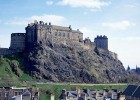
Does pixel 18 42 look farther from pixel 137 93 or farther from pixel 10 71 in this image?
pixel 137 93

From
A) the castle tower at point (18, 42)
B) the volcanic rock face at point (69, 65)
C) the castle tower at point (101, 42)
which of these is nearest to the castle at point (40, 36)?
the castle tower at point (18, 42)

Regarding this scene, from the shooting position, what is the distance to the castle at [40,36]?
11731 cm

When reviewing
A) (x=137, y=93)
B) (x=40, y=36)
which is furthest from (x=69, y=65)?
(x=137, y=93)

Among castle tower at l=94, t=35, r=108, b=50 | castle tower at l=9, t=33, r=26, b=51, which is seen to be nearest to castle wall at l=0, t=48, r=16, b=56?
castle tower at l=9, t=33, r=26, b=51

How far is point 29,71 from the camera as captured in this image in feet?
346

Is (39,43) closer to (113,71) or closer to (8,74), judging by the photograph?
(8,74)

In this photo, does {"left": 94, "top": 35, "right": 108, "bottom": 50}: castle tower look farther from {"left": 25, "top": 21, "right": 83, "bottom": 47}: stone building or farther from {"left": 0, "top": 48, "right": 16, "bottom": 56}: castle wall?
{"left": 0, "top": 48, "right": 16, "bottom": 56}: castle wall

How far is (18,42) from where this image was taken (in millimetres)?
121688

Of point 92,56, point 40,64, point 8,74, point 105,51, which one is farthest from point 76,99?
point 105,51

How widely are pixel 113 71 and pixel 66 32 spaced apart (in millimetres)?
22434

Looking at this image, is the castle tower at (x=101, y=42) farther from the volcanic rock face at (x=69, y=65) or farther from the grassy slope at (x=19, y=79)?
the grassy slope at (x=19, y=79)

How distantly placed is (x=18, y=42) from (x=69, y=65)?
21088 mm

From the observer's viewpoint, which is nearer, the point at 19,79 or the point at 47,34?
the point at 19,79

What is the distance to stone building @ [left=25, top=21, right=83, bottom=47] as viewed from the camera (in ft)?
384
